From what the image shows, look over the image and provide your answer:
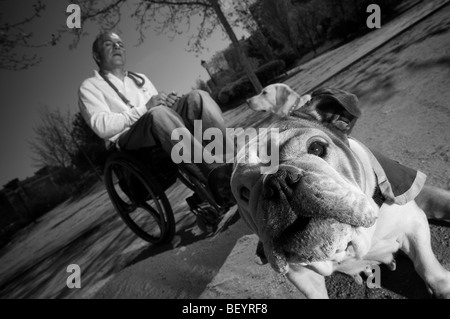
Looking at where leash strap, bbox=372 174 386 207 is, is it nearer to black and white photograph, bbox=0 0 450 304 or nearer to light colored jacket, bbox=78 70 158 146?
black and white photograph, bbox=0 0 450 304

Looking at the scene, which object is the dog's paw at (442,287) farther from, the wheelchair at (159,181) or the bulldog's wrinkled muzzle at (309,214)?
the wheelchair at (159,181)

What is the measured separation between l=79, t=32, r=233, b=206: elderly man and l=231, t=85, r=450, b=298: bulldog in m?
0.79

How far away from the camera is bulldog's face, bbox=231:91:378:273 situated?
143 centimetres

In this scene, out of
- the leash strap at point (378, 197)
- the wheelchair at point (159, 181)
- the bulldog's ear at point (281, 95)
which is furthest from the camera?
the bulldog's ear at point (281, 95)

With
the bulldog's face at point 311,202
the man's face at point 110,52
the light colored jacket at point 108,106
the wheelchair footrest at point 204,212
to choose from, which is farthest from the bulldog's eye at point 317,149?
the man's face at point 110,52

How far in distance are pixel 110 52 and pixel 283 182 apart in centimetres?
350

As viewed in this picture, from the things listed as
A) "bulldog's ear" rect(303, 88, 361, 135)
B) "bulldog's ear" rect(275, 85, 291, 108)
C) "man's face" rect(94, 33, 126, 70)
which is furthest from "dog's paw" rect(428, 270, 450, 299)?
"man's face" rect(94, 33, 126, 70)

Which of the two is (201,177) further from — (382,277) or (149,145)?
(382,277)

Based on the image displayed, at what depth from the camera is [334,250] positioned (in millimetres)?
1449

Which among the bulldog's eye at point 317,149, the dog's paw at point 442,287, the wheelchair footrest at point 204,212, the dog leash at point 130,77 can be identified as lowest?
the dog's paw at point 442,287

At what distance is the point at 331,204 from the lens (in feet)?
4.59

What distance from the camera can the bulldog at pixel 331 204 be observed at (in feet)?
4.72

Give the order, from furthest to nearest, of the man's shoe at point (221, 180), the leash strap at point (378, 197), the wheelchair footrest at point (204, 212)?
the wheelchair footrest at point (204, 212) → the man's shoe at point (221, 180) → the leash strap at point (378, 197)

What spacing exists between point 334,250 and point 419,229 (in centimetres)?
73
